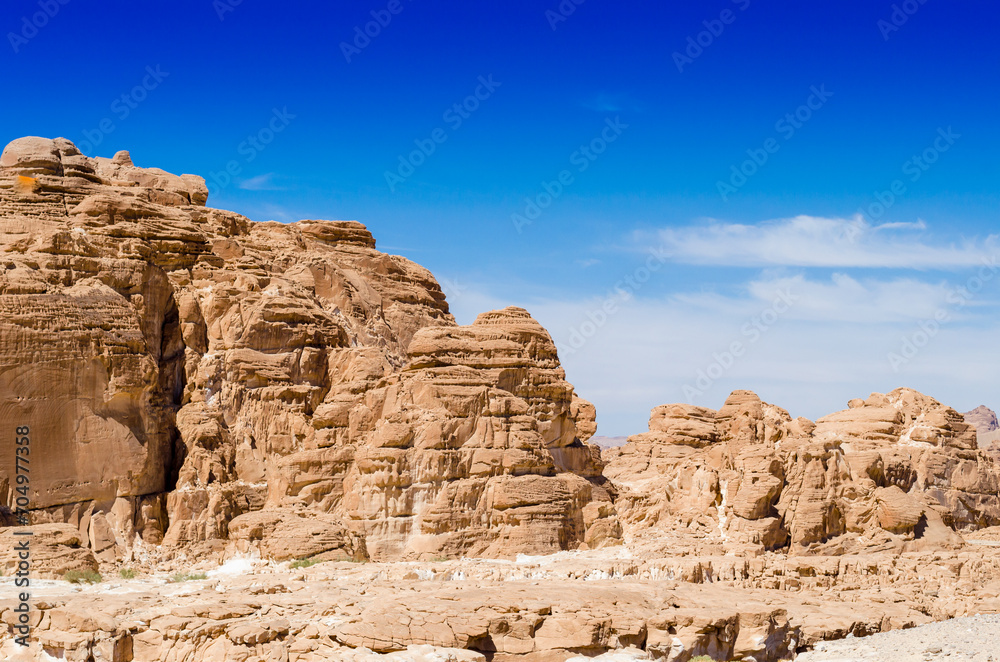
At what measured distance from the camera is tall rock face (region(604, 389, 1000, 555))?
43938 millimetres

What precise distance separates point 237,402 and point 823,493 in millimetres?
20660

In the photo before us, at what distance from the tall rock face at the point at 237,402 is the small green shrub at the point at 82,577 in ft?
14.7

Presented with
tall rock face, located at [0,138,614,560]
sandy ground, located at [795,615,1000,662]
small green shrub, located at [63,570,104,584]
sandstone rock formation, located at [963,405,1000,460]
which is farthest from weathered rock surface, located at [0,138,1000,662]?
sandstone rock formation, located at [963,405,1000,460]

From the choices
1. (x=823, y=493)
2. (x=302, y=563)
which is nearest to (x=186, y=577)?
(x=302, y=563)

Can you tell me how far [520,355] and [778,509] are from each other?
1035cm

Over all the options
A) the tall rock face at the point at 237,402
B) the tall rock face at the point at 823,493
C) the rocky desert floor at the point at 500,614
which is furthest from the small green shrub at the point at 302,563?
the tall rock face at the point at 823,493

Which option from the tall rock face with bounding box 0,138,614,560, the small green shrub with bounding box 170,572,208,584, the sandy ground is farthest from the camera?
the tall rock face with bounding box 0,138,614,560

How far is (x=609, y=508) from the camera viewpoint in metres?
45.3

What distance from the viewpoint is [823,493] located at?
45312mm

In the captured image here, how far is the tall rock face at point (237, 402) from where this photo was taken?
42.0 metres

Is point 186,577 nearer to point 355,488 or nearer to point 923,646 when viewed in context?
point 355,488

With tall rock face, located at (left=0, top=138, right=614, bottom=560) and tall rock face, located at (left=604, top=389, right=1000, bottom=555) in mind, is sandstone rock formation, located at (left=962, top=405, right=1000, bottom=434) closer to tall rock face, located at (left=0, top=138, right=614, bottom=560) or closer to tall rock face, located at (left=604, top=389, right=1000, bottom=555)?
tall rock face, located at (left=604, top=389, right=1000, bottom=555)

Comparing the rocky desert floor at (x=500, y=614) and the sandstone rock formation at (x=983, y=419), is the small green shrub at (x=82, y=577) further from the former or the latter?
the sandstone rock formation at (x=983, y=419)

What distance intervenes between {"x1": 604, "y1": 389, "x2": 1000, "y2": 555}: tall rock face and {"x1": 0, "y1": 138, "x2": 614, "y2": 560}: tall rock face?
9.01 feet
